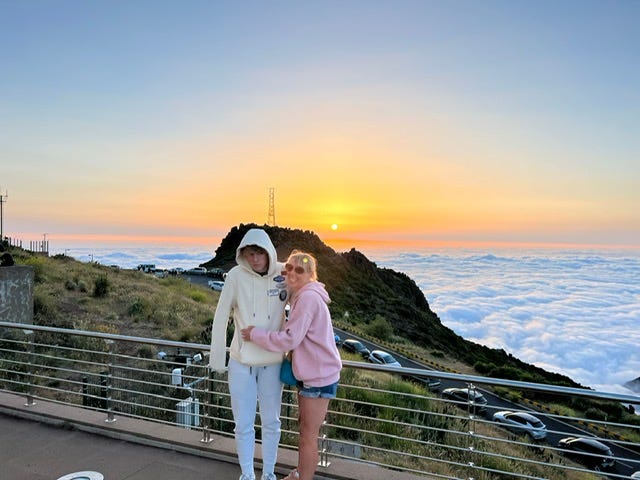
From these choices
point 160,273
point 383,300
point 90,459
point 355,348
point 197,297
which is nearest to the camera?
point 90,459

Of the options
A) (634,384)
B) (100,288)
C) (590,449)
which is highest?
(100,288)

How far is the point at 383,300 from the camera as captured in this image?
203 feet

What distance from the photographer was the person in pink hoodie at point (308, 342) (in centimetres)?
294

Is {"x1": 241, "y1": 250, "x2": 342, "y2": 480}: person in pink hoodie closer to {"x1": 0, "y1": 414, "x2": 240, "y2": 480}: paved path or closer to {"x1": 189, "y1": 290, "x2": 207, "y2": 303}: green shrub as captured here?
{"x1": 0, "y1": 414, "x2": 240, "y2": 480}: paved path

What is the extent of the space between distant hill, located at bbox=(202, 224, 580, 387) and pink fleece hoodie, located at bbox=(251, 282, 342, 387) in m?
29.4

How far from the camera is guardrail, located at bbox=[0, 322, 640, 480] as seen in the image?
352cm

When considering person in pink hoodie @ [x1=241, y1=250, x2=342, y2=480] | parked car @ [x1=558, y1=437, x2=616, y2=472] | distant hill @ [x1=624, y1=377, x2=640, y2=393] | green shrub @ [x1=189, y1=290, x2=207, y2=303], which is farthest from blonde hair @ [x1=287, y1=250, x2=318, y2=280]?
distant hill @ [x1=624, y1=377, x2=640, y2=393]

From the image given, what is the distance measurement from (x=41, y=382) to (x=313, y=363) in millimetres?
8097

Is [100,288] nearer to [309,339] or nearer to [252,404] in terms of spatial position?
[252,404]

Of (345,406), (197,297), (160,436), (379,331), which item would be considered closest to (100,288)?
(197,297)

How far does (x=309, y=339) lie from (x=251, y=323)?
0.40 m

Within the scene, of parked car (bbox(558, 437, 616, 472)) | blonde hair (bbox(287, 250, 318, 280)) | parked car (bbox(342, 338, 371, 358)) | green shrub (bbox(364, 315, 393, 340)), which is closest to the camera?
blonde hair (bbox(287, 250, 318, 280))

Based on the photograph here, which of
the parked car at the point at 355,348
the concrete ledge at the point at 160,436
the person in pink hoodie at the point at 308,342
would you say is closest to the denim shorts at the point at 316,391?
the person in pink hoodie at the point at 308,342

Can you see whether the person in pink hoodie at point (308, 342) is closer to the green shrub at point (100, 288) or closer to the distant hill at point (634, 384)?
the green shrub at point (100, 288)
